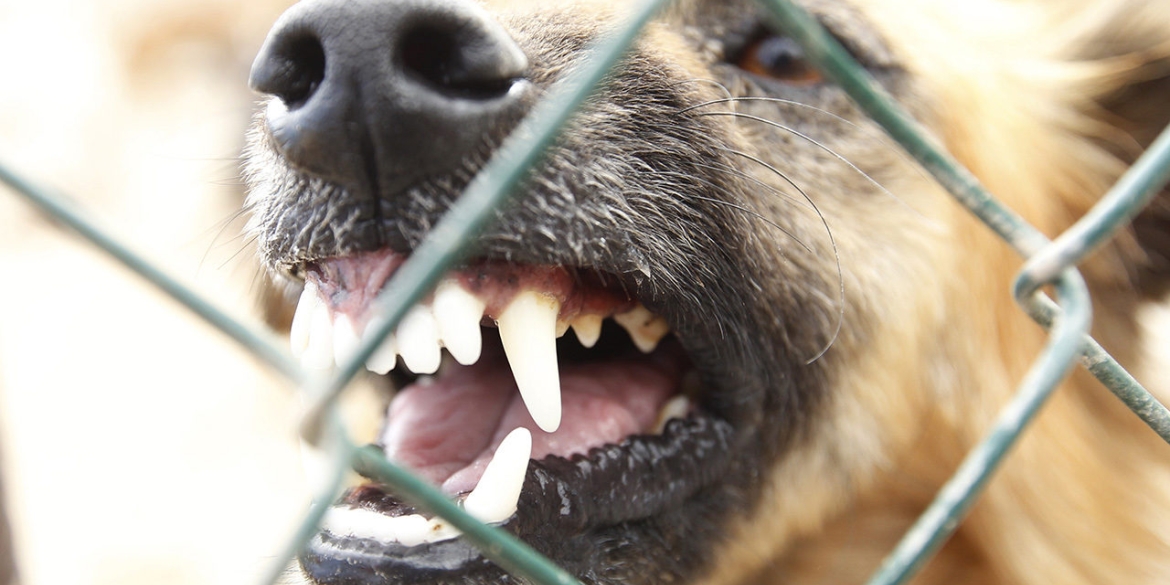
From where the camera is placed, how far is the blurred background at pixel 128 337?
165 inches

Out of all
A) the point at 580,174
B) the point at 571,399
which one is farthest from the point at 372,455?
the point at 571,399

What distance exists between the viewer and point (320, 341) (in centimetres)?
165

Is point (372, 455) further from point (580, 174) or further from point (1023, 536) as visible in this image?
point (1023, 536)

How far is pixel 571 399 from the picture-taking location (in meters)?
1.89

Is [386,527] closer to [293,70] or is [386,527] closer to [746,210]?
[293,70]

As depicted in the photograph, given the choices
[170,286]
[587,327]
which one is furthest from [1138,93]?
[170,286]

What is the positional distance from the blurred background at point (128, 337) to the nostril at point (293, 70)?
6.28 feet

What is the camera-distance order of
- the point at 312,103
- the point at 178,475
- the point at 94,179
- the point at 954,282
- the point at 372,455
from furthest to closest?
1. the point at 94,179
2. the point at 178,475
3. the point at 954,282
4. the point at 312,103
5. the point at 372,455

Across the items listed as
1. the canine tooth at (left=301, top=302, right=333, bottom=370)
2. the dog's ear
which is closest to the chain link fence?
the canine tooth at (left=301, top=302, right=333, bottom=370)

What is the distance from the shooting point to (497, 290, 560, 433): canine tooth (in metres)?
1.55

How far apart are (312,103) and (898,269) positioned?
1150 millimetres

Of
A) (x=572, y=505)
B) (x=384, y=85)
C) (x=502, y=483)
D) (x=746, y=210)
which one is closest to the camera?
(x=384, y=85)

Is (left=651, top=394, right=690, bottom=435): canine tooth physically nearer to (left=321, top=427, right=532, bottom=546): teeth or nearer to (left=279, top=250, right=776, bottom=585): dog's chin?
(left=279, top=250, right=776, bottom=585): dog's chin

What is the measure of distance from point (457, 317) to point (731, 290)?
1.79ft
